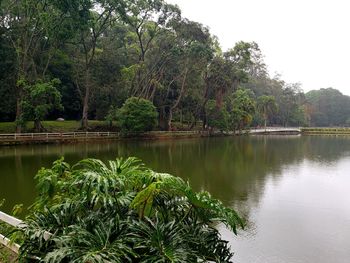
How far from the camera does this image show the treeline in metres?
33.6

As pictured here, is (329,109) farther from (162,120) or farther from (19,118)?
(19,118)

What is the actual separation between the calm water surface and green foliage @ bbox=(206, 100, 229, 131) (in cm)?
2596

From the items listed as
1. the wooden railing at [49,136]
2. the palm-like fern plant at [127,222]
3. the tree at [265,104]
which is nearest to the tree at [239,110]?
the tree at [265,104]

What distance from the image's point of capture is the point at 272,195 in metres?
14.8

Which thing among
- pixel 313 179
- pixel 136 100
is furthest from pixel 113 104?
pixel 313 179

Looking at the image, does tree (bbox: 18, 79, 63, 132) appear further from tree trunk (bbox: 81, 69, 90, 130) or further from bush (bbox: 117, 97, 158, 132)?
bush (bbox: 117, 97, 158, 132)

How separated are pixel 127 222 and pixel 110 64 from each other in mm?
42422

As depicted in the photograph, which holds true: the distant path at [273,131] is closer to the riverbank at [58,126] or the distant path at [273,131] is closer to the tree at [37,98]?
the riverbank at [58,126]

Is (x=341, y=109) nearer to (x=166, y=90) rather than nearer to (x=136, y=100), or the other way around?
(x=166, y=90)

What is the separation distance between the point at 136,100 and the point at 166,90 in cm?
989

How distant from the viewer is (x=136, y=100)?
41.4m

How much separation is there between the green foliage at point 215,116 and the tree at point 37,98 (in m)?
24.5

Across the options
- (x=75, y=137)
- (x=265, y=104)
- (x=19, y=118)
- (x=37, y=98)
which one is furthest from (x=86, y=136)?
(x=265, y=104)

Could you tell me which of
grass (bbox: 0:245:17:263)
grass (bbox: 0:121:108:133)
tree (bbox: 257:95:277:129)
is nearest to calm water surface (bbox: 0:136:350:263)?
grass (bbox: 0:245:17:263)
